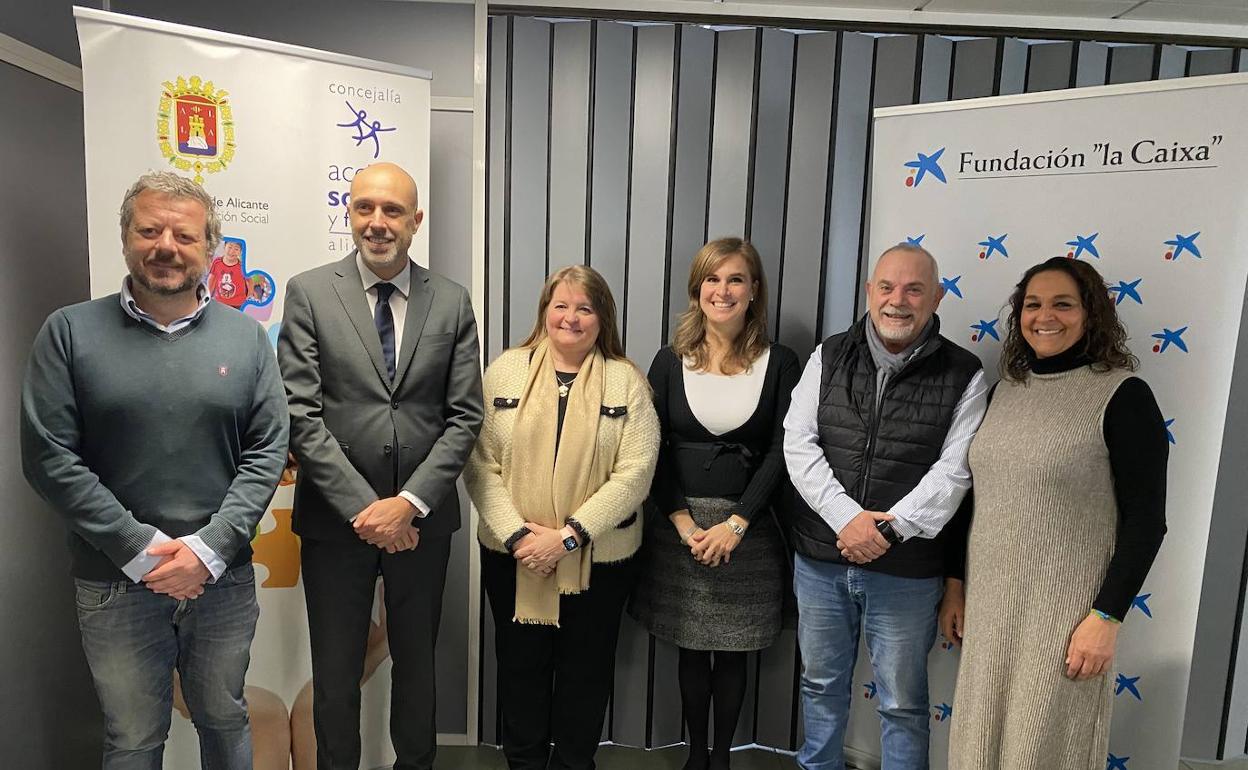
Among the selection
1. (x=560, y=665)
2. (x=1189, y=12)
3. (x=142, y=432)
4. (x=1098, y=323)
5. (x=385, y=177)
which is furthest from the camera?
(x=1189, y=12)

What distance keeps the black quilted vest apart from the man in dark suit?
102 centimetres

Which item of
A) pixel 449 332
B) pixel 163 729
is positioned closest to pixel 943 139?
pixel 449 332

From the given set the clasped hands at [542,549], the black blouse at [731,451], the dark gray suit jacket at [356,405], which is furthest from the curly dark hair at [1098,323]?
the dark gray suit jacket at [356,405]

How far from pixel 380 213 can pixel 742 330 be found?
112 cm

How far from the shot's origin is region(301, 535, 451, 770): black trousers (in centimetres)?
200

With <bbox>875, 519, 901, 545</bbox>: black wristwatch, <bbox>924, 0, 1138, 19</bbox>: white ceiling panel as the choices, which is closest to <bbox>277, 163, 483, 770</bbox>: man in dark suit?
<bbox>875, 519, 901, 545</bbox>: black wristwatch

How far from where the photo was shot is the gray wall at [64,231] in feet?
6.91

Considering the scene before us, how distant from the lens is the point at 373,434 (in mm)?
1935

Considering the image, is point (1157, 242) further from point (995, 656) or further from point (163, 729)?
point (163, 729)

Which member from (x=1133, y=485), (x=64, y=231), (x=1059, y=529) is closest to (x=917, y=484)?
(x=1059, y=529)

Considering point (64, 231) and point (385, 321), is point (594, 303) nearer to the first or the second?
point (385, 321)

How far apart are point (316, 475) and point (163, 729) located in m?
0.69

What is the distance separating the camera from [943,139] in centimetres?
233

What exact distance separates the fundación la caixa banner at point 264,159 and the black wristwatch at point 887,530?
162 centimetres
